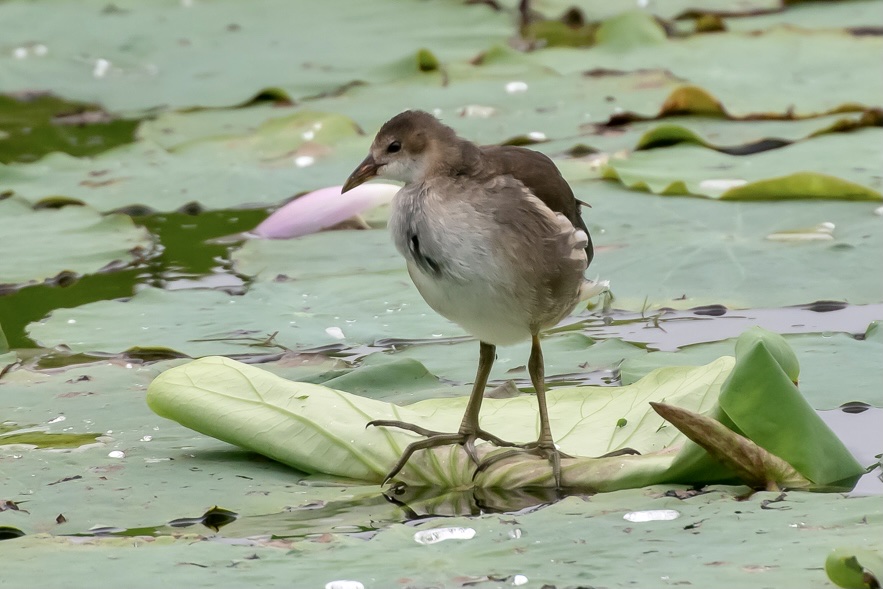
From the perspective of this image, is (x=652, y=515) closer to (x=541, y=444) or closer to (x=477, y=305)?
(x=541, y=444)

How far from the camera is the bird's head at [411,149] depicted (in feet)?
9.80

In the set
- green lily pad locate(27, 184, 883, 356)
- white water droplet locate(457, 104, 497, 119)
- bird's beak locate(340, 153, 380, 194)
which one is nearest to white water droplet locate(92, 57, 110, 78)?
A: white water droplet locate(457, 104, 497, 119)

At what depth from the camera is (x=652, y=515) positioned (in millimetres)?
2443

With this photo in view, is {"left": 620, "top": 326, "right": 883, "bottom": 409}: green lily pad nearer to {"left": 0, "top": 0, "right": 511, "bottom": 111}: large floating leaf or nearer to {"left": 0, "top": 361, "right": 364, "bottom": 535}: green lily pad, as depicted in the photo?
{"left": 0, "top": 361, "right": 364, "bottom": 535}: green lily pad

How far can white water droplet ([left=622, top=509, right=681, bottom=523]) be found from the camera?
2.43 m

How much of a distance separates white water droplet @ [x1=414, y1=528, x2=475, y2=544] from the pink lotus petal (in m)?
2.41

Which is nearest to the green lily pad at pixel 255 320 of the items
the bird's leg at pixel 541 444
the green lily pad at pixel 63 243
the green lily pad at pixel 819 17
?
Result: the green lily pad at pixel 63 243

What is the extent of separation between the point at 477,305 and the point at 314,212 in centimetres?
196

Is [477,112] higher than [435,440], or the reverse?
[477,112]

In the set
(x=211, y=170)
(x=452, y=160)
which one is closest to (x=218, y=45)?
(x=211, y=170)

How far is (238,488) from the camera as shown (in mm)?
2766

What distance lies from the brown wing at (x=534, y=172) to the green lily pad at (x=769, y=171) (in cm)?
→ 161

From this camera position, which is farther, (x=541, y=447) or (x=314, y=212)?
(x=314, y=212)

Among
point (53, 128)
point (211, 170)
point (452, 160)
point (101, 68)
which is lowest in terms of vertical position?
point (211, 170)
